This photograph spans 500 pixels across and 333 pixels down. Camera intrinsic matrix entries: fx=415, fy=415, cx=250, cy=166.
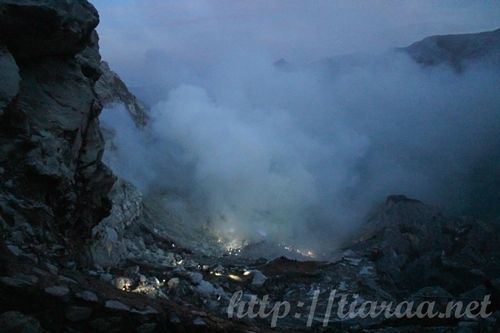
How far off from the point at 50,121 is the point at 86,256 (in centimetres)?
247

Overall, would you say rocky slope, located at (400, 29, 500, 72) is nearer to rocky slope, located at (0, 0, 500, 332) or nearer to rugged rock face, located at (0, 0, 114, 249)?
rocky slope, located at (0, 0, 500, 332)

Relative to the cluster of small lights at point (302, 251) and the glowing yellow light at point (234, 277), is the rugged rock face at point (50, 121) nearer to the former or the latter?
the glowing yellow light at point (234, 277)

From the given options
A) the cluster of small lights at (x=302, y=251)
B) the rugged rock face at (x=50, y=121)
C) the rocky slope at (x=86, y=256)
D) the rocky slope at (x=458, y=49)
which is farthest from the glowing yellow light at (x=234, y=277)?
the rocky slope at (x=458, y=49)

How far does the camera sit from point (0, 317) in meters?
3.67

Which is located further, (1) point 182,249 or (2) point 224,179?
(2) point 224,179

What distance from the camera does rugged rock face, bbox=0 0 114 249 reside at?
5.82 metres

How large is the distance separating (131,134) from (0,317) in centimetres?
2295

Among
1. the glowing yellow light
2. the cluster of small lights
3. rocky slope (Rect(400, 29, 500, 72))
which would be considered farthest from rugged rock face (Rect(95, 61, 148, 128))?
A: rocky slope (Rect(400, 29, 500, 72))

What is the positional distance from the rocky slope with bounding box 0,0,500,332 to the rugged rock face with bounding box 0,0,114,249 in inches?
0.8

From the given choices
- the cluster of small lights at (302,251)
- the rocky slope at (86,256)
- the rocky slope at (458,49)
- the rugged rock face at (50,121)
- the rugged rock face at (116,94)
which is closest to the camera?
the rocky slope at (86,256)

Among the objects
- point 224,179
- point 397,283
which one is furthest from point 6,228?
point 224,179

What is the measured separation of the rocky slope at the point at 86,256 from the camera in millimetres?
4250

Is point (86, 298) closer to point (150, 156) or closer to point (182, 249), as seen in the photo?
point (182, 249)

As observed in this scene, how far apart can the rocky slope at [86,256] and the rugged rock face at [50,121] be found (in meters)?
0.02
